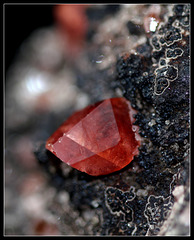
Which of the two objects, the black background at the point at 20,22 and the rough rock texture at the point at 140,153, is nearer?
the rough rock texture at the point at 140,153

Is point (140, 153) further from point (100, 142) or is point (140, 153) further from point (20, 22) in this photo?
point (20, 22)

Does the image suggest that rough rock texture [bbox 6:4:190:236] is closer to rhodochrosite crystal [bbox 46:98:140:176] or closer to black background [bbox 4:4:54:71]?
rhodochrosite crystal [bbox 46:98:140:176]

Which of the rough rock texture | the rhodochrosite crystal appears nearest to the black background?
the rough rock texture

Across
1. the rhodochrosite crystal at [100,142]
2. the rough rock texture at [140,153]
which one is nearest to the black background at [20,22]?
the rough rock texture at [140,153]

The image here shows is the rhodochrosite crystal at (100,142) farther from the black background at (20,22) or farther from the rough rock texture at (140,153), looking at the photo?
the black background at (20,22)

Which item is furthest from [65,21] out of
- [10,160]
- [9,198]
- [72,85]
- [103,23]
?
[9,198]

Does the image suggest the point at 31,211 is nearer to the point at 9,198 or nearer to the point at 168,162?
the point at 9,198

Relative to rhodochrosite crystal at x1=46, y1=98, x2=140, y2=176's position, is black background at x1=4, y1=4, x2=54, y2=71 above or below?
above

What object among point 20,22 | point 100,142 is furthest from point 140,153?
point 20,22
